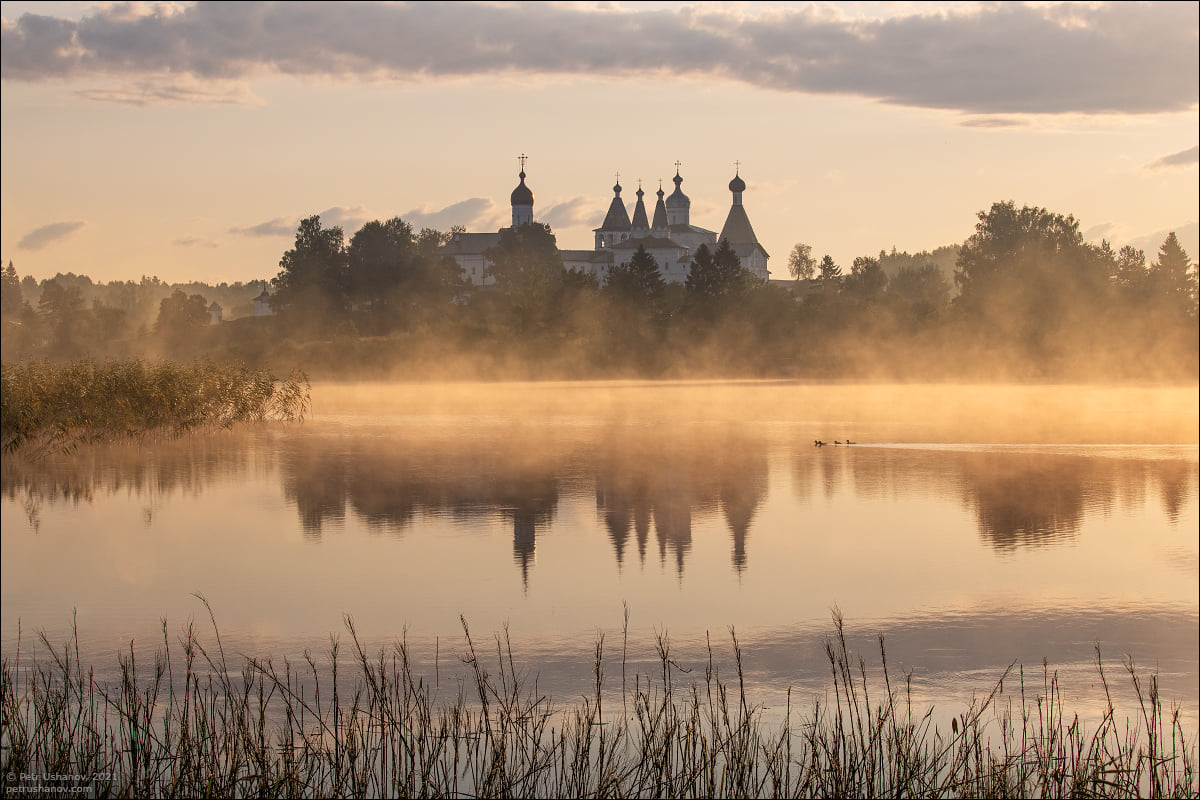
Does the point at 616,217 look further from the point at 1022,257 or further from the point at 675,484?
the point at 675,484

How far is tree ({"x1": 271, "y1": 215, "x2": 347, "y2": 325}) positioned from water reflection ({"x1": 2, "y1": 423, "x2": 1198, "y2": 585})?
2575 inches

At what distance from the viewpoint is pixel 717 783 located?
7.72m

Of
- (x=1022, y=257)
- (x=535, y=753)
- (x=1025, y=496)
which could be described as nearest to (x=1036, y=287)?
(x=1022, y=257)

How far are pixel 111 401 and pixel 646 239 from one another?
11968 cm

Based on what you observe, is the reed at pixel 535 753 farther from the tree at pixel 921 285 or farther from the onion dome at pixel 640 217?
the onion dome at pixel 640 217

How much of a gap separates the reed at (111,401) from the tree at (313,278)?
201ft

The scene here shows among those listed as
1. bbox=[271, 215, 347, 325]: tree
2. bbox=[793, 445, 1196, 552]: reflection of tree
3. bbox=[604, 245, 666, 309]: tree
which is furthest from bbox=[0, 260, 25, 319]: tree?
bbox=[793, 445, 1196, 552]: reflection of tree

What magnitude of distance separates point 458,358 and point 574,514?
63441 millimetres

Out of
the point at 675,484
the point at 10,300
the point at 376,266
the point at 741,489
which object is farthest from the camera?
the point at 10,300

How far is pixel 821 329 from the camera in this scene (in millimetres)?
83438

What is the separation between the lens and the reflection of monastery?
14450 centimetres

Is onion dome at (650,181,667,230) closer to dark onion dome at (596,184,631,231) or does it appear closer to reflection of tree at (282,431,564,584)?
dark onion dome at (596,184,631,231)

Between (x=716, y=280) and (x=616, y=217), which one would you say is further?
(x=616, y=217)

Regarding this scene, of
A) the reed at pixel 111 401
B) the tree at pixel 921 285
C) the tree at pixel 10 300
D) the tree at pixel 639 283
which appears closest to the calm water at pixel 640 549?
the reed at pixel 111 401
